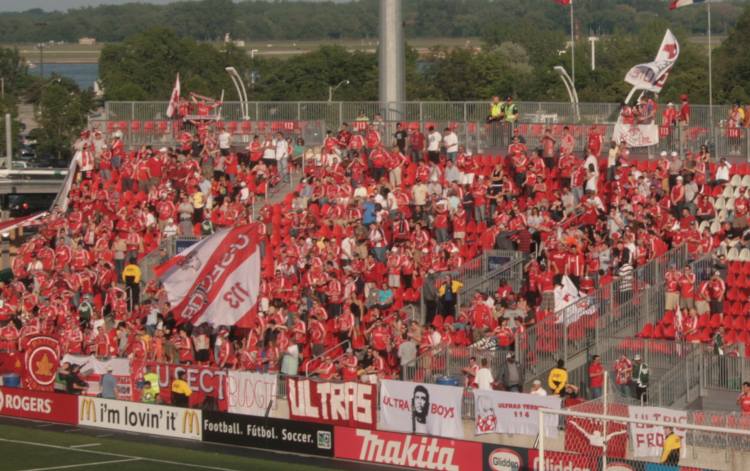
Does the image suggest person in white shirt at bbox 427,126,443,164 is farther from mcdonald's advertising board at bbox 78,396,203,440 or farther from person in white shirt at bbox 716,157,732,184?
mcdonald's advertising board at bbox 78,396,203,440

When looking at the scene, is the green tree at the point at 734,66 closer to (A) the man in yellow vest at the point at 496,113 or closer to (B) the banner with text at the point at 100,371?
(A) the man in yellow vest at the point at 496,113

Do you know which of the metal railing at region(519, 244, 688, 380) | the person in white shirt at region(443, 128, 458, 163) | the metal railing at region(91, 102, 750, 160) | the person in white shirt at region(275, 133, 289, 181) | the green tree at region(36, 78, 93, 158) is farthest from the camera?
the green tree at region(36, 78, 93, 158)

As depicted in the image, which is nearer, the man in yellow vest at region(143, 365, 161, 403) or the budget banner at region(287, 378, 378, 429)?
the budget banner at region(287, 378, 378, 429)

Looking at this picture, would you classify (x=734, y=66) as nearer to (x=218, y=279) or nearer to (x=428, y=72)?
(x=428, y=72)

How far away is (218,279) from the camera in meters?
31.6

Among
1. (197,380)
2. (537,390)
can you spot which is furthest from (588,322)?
(197,380)

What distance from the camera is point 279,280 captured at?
1367 inches

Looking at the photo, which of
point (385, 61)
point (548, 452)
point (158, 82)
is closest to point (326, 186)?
point (385, 61)

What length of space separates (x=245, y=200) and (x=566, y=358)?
12.5 metres

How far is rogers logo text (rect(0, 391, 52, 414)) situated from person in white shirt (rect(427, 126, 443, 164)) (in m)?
11.1

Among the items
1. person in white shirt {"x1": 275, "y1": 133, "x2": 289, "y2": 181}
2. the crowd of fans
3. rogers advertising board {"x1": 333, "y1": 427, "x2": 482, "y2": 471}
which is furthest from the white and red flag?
person in white shirt {"x1": 275, "y1": 133, "x2": 289, "y2": 181}

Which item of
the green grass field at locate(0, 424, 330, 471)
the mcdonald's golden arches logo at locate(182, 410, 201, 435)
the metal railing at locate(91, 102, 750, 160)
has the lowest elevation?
the green grass field at locate(0, 424, 330, 471)

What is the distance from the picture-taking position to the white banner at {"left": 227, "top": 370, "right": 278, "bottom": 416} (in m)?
29.9

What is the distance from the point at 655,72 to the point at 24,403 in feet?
54.1
